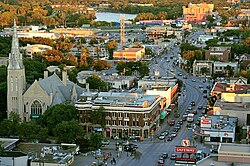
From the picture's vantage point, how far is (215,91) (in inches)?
1299

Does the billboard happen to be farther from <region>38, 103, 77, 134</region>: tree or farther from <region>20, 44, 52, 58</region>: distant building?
<region>20, 44, 52, 58</region>: distant building

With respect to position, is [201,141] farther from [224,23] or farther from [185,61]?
[224,23]

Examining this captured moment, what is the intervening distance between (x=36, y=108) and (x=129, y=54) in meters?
26.1

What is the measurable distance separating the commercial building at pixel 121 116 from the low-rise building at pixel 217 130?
2.67 meters

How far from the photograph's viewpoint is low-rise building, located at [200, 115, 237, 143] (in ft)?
83.2

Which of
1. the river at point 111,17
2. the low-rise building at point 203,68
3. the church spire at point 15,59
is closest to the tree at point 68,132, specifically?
the church spire at point 15,59

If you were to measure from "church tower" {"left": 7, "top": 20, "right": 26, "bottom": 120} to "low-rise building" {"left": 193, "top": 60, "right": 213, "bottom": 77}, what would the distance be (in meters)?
20.7

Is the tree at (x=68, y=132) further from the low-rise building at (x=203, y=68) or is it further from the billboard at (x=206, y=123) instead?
the low-rise building at (x=203, y=68)

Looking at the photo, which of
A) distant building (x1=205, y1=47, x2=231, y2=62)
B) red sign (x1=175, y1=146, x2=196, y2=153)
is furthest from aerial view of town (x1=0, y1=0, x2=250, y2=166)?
distant building (x1=205, y1=47, x2=231, y2=62)

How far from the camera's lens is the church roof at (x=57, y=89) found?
2872 cm

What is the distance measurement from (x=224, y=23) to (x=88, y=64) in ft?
145

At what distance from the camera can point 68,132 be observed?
2462 cm

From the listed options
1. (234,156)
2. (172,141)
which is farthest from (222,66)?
(234,156)

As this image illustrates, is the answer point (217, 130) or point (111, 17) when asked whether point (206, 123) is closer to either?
point (217, 130)
